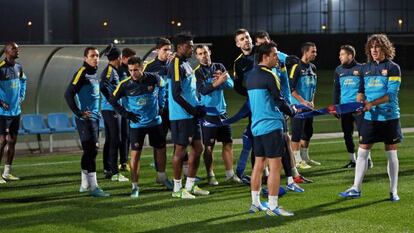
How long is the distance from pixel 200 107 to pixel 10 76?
411 cm

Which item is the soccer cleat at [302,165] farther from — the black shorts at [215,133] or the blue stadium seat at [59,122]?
the blue stadium seat at [59,122]

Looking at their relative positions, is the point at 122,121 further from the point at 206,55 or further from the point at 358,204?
the point at 358,204

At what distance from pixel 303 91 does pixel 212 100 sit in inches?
89.0

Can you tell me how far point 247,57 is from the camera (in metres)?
11.6

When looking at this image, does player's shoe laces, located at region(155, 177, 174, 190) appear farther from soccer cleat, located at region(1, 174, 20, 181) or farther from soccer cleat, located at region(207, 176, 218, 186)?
soccer cleat, located at region(1, 174, 20, 181)

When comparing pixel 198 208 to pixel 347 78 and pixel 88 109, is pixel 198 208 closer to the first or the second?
pixel 88 109

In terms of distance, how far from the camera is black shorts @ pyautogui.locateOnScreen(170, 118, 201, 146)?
1113 cm

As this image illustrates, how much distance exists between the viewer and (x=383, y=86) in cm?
1044

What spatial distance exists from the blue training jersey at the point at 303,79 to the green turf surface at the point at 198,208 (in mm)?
1332

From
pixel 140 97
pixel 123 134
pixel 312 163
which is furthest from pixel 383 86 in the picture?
pixel 123 134

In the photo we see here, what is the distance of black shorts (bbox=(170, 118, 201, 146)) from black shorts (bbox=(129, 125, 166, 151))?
Answer: 1.43 ft

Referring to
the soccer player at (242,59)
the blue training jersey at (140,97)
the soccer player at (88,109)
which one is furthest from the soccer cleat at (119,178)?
the soccer player at (242,59)

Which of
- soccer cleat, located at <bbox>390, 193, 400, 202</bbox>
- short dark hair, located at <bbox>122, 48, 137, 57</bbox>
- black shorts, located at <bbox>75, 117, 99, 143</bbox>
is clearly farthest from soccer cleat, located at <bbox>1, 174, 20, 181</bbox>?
soccer cleat, located at <bbox>390, 193, 400, 202</bbox>

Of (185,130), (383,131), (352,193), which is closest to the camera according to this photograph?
(383,131)
